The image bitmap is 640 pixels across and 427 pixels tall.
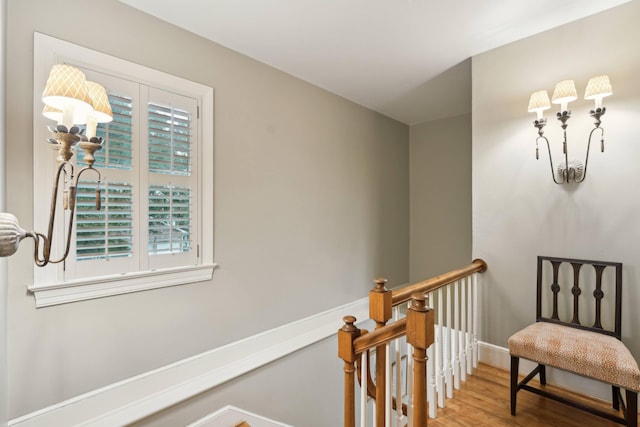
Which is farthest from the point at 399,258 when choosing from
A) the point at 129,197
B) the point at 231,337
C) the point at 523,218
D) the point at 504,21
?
the point at 129,197

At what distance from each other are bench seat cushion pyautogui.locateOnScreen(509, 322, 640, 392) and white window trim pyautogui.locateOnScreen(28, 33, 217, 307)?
2.29 m

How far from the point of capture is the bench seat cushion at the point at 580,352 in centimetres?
151

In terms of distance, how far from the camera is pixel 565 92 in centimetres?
197

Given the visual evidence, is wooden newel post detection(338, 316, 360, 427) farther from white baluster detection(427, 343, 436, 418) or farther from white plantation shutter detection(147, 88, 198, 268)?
white plantation shutter detection(147, 88, 198, 268)

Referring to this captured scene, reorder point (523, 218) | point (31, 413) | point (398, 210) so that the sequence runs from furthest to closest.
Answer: point (398, 210) → point (523, 218) → point (31, 413)

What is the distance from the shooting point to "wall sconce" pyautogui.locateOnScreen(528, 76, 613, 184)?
6.14ft

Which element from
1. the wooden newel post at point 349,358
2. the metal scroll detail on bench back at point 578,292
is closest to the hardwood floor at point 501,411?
the metal scroll detail on bench back at point 578,292

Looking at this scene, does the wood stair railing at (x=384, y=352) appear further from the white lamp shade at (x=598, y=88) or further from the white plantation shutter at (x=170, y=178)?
the white lamp shade at (x=598, y=88)

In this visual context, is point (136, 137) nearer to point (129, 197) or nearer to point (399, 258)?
point (129, 197)

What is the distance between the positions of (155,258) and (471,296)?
2541 millimetres

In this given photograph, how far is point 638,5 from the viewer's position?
1903 millimetres

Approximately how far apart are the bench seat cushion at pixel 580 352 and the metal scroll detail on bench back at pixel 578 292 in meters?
0.10

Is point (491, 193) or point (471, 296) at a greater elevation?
point (491, 193)

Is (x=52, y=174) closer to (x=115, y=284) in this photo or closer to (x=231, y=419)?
(x=115, y=284)
